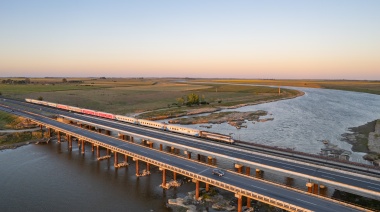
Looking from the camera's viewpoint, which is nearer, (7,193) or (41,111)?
(7,193)

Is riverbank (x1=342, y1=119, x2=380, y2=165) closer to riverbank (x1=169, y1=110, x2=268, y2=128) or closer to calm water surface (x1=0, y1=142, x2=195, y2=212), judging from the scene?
riverbank (x1=169, y1=110, x2=268, y2=128)

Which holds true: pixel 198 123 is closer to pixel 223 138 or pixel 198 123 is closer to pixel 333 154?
pixel 223 138

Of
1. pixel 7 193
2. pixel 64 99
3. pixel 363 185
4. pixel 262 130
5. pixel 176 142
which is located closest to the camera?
pixel 363 185

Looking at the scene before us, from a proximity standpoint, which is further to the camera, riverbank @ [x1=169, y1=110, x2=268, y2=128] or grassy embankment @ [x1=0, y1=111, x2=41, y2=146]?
riverbank @ [x1=169, y1=110, x2=268, y2=128]

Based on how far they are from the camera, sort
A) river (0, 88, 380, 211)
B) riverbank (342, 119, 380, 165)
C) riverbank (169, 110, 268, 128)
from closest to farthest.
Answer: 1. river (0, 88, 380, 211)
2. riverbank (342, 119, 380, 165)
3. riverbank (169, 110, 268, 128)

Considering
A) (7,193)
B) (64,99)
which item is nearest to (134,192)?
(7,193)

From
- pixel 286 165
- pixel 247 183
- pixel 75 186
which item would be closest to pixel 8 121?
pixel 75 186

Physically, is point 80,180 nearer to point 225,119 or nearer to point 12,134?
point 12,134

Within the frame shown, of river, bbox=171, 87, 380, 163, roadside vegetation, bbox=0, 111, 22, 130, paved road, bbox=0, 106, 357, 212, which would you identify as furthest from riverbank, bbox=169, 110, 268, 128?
roadside vegetation, bbox=0, 111, 22, 130
